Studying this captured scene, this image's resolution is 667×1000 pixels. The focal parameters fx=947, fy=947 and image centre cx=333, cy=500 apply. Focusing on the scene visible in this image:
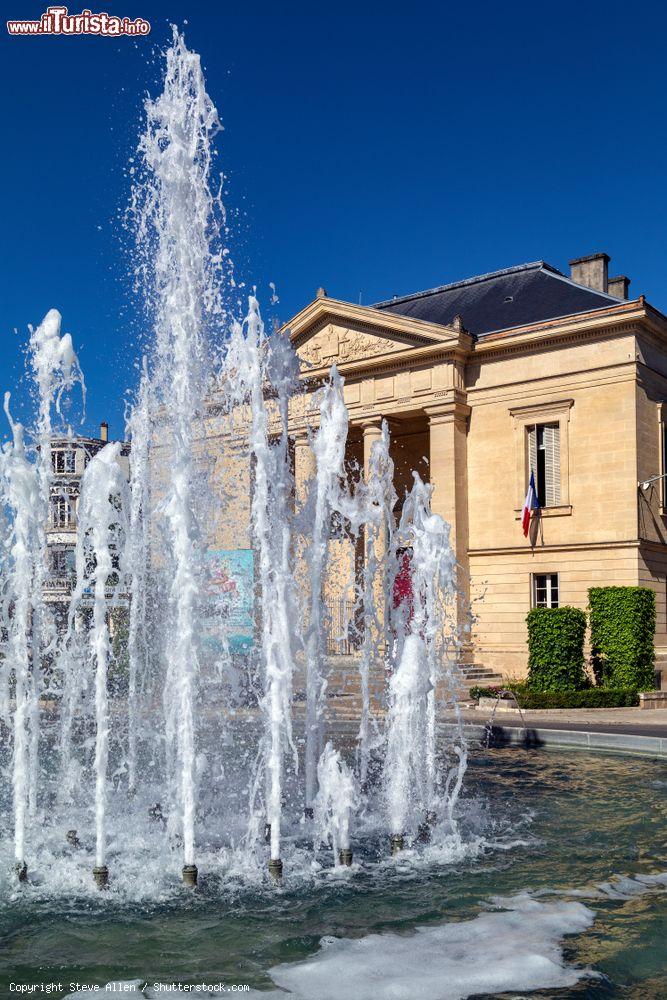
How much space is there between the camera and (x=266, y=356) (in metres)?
13.0

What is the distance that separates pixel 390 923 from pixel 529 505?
24.0m

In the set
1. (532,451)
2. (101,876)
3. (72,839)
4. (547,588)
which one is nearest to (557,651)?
(547,588)

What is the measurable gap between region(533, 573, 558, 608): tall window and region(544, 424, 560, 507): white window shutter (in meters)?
Result: 2.45

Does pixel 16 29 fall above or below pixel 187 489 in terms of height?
Result: above

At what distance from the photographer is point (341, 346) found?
119ft

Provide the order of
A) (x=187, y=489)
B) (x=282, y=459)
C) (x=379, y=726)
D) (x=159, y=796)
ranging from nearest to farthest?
(x=187, y=489), (x=282, y=459), (x=159, y=796), (x=379, y=726)

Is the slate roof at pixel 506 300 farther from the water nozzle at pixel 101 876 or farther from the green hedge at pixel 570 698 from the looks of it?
the water nozzle at pixel 101 876

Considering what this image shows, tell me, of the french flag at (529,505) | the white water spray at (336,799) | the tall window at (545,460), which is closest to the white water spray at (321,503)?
the white water spray at (336,799)

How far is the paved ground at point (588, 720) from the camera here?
19.3m

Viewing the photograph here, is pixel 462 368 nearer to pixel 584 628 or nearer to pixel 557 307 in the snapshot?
pixel 557 307

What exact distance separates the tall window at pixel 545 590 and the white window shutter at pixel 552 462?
8.05 feet

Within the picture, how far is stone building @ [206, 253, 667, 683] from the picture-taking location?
3014 cm

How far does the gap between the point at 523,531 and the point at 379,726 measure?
13.9 metres

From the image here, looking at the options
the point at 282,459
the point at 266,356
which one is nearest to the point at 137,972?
the point at 282,459
